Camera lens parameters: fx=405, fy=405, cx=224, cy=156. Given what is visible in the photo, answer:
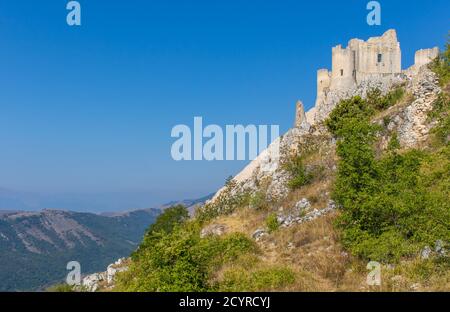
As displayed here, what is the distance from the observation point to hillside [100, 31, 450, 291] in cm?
1047

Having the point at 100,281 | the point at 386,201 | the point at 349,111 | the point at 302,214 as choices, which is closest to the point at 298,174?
the point at 302,214

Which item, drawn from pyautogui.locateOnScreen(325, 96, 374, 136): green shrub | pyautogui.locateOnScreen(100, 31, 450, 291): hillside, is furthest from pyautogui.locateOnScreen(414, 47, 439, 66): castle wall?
pyautogui.locateOnScreen(100, 31, 450, 291): hillside

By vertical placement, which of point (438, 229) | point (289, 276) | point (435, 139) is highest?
point (435, 139)

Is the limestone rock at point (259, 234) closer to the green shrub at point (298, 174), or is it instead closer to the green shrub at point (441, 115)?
the green shrub at point (298, 174)

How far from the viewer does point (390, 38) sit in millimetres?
56969

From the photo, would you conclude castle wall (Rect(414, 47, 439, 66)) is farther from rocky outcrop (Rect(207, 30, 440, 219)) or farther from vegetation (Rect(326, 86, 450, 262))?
vegetation (Rect(326, 86, 450, 262))

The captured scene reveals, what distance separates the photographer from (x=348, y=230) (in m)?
13.2

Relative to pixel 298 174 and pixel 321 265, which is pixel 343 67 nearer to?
pixel 298 174

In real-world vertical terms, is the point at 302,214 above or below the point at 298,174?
below
